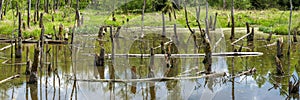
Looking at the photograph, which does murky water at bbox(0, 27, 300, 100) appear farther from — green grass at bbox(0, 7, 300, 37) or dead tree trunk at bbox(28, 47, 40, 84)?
green grass at bbox(0, 7, 300, 37)

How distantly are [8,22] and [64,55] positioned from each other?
11.2 metres

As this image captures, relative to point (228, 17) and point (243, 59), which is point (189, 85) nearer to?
point (243, 59)

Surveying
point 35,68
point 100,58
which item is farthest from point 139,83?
point 100,58

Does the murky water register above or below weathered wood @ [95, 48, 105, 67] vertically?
below

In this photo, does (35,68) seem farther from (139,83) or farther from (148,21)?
(148,21)

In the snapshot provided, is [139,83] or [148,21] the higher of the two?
[148,21]

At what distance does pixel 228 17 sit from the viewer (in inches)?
1280

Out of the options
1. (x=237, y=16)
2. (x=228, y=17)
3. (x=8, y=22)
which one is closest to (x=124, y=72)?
(x=8, y=22)

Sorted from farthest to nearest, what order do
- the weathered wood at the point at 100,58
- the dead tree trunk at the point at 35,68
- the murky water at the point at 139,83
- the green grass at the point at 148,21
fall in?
the weathered wood at the point at 100,58 → the dead tree trunk at the point at 35,68 → the green grass at the point at 148,21 → the murky water at the point at 139,83

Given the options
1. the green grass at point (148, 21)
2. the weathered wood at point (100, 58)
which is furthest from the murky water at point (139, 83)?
the green grass at point (148, 21)

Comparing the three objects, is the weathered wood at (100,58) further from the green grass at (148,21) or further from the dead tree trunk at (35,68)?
the dead tree trunk at (35,68)

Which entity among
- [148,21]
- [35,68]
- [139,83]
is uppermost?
[148,21]

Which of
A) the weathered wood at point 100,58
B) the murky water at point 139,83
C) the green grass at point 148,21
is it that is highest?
the green grass at point 148,21

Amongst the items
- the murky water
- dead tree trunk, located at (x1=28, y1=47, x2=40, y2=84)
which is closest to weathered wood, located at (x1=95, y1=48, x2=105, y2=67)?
the murky water
